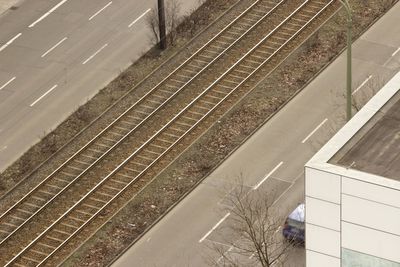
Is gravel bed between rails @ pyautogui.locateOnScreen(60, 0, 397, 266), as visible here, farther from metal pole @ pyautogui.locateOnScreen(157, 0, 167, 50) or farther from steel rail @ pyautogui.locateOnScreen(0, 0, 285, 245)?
metal pole @ pyautogui.locateOnScreen(157, 0, 167, 50)

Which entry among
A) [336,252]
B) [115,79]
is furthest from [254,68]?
[336,252]

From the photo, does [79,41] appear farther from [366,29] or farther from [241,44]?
[366,29]

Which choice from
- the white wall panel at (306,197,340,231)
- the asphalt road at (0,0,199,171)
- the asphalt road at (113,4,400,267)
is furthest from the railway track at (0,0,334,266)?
the white wall panel at (306,197,340,231)

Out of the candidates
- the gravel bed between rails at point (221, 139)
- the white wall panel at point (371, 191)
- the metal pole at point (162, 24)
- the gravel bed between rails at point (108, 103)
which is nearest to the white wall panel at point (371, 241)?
the white wall panel at point (371, 191)

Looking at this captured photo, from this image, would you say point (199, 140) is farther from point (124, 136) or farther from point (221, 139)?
point (124, 136)

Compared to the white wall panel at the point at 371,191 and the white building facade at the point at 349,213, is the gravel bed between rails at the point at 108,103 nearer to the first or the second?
the white building facade at the point at 349,213
